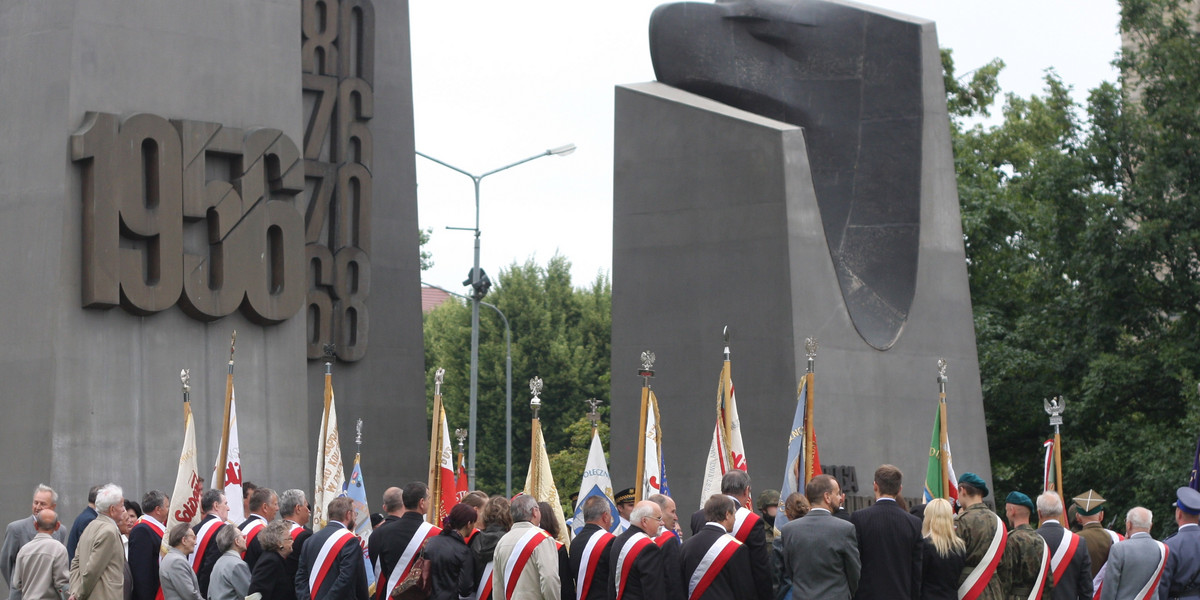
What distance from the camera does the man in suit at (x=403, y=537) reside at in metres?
10.3

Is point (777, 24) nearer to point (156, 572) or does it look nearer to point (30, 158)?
point (30, 158)

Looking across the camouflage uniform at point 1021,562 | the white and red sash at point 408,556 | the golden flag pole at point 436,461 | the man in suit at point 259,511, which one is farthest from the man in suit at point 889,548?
the golden flag pole at point 436,461

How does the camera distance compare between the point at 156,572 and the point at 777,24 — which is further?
the point at 777,24

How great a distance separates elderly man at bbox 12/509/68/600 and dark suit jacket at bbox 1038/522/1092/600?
21.0 feet

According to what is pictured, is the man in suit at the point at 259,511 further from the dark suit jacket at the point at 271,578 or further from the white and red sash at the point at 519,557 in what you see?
the white and red sash at the point at 519,557

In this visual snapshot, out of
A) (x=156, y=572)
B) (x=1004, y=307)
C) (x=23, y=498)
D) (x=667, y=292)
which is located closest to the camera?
(x=156, y=572)

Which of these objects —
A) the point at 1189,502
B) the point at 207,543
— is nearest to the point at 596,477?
the point at 207,543

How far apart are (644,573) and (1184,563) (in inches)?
144

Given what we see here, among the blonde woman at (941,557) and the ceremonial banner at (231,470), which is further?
the ceremonial banner at (231,470)

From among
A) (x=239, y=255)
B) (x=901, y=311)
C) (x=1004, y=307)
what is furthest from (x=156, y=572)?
(x=1004, y=307)

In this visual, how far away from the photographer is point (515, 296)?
49719mm

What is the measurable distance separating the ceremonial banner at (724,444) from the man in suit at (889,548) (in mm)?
4035

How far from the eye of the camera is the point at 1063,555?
1015 centimetres

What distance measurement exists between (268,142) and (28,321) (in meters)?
3.09
